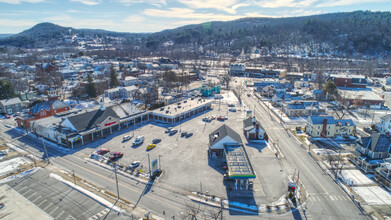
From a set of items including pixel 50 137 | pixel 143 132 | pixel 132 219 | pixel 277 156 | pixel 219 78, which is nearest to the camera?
pixel 132 219

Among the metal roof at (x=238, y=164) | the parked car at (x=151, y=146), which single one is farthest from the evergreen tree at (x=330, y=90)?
the parked car at (x=151, y=146)

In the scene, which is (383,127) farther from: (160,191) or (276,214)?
(160,191)

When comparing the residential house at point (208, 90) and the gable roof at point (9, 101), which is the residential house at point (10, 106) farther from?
the residential house at point (208, 90)

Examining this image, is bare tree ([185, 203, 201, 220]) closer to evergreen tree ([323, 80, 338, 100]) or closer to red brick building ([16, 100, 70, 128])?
red brick building ([16, 100, 70, 128])

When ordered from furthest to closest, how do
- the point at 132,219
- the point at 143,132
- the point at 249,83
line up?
the point at 249,83, the point at 143,132, the point at 132,219

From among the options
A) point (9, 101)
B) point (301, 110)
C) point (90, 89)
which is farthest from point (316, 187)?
point (9, 101)

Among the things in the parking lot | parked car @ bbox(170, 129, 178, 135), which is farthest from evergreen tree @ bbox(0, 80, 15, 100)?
parked car @ bbox(170, 129, 178, 135)

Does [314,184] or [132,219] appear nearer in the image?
[132,219]

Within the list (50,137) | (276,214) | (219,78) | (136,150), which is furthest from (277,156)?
(219,78)
